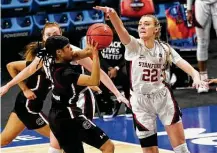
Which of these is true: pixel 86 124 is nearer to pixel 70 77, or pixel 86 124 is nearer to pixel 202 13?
→ pixel 70 77

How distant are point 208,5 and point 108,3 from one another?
3833mm

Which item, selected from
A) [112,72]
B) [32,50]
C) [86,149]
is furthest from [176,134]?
[112,72]

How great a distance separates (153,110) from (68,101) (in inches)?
32.5

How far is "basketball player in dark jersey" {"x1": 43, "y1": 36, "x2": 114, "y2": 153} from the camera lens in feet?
17.2

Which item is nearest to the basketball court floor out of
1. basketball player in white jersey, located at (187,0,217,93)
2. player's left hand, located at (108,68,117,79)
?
player's left hand, located at (108,68,117,79)

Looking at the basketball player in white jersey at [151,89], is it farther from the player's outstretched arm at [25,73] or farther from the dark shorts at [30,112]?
the dark shorts at [30,112]

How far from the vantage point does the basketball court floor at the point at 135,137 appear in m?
7.32

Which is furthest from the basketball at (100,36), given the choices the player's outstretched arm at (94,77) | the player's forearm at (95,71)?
the player's forearm at (95,71)

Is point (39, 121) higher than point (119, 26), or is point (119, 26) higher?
point (119, 26)

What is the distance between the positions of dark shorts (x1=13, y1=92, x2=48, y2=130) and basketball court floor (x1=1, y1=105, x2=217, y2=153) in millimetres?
1086

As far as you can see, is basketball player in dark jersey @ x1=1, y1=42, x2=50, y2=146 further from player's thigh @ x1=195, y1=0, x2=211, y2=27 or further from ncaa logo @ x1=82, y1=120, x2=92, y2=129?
player's thigh @ x1=195, y1=0, x2=211, y2=27

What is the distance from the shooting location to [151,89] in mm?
5773

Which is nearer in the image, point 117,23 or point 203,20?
point 117,23

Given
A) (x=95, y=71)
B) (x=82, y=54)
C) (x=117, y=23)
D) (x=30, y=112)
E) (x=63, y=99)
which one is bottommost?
(x=30, y=112)
